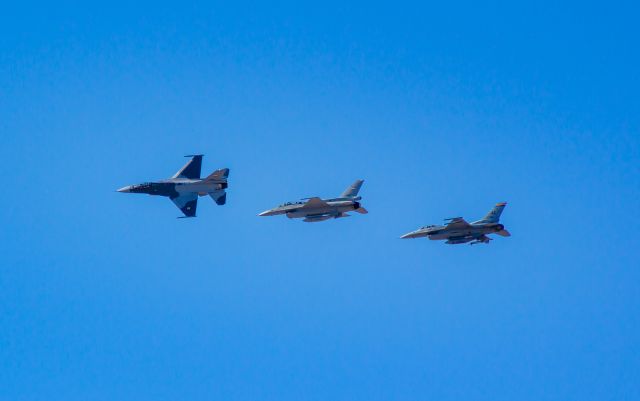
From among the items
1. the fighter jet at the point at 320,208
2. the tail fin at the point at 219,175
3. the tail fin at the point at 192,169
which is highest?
the tail fin at the point at 192,169

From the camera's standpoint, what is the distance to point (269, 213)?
11894cm

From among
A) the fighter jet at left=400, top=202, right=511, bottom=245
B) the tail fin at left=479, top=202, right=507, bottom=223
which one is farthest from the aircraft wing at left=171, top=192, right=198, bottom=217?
the tail fin at left=479, top=202, right=507, bottom=223

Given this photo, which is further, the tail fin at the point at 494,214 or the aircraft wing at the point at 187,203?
the tail fin at the point at 494,214

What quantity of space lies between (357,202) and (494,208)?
19868mm

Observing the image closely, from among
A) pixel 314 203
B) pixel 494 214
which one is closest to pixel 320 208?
pixel 314 203

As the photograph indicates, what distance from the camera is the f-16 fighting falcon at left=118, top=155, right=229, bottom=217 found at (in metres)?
118

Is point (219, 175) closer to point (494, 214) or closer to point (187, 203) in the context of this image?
point (187, 203)

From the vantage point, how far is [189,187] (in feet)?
392

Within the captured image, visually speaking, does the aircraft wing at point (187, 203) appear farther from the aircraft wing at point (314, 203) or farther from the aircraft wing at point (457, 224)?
the aircraft wing at point (457, 224)

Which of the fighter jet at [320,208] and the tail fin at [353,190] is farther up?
the tail fin at [353,190]

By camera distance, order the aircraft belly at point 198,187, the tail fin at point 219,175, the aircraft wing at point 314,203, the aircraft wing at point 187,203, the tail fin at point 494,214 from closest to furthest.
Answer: the aircraft wing at point 314,203, the tail fin at point 219,175, the aircraft belly at point 198,187, the aircraft wing at point 187,203, the tail fin at point 494,214

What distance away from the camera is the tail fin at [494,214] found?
412 feet

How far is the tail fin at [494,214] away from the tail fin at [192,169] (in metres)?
35.4

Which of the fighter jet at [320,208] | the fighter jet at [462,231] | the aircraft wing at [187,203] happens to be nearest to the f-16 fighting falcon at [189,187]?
the aircraft wing at [187,203]
